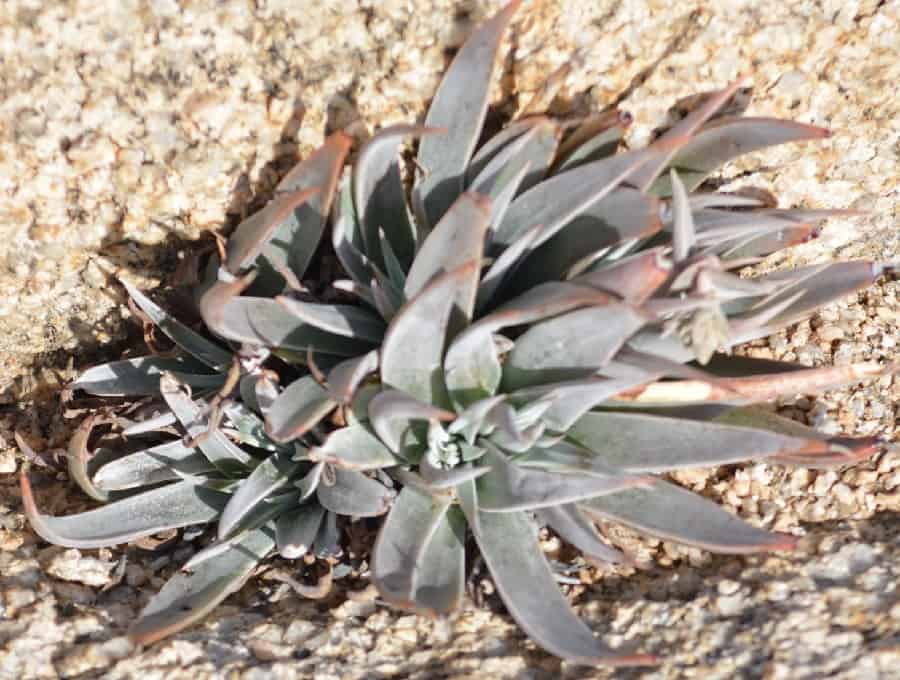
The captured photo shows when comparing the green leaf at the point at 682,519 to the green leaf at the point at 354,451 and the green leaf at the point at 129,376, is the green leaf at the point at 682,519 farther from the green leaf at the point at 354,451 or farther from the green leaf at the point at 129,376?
the green leaf at the point at 129,376

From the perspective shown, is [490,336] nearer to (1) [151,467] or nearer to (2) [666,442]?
(2) [666,442]

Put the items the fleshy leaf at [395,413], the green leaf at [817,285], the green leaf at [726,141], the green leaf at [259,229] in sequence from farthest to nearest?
1. the green leaf at [817,285]
2. the green leaf at [726,141]
3. the green leaf at [259,229]
4. the fleshy leaf at [395,413]

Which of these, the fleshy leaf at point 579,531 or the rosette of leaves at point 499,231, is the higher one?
the rosette of leaves at point 499,231

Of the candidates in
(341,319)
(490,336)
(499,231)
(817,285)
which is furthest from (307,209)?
(817,285)

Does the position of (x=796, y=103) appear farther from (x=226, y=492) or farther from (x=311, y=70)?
(x=226, y=492)

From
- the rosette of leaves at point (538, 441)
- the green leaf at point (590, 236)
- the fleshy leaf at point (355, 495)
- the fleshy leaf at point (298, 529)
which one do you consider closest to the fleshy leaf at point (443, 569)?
the rosette of leaves at point (538, 441)

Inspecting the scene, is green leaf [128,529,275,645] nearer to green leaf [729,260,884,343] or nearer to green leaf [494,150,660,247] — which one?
green leaf [494,150,660,247]

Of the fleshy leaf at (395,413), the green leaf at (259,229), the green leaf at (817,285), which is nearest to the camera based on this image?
the fleshy leaf at (395,413)
